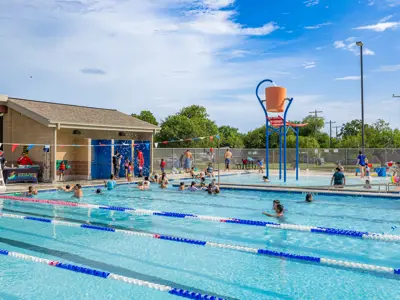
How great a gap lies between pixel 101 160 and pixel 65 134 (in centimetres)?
227

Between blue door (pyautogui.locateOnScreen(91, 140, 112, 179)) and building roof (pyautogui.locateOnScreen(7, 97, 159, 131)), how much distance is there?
918 mm

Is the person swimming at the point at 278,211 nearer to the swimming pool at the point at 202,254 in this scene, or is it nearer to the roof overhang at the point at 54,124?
the swimming pool at the point at 202,254

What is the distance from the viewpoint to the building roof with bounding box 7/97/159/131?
734 inches

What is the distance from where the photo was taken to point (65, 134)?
20422 millimetres

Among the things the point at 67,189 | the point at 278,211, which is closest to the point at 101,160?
the point at 67,189

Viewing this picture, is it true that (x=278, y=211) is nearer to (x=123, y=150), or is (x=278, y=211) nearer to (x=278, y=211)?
(x=278, y=211)

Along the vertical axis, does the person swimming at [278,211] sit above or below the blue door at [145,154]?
below

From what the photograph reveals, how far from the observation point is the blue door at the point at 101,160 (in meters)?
20.9

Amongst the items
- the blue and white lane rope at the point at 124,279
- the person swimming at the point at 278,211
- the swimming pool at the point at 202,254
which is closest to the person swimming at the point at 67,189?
the swimming pool at the point at 202,254

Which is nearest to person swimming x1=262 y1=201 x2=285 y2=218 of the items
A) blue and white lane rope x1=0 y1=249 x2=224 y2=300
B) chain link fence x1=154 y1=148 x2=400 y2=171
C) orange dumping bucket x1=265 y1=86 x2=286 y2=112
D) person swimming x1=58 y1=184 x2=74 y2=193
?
blue and white lane rope x1=0 y1=249 x2=224 y2=300

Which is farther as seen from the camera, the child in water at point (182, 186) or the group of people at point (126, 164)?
the group of people at point (126, 164)

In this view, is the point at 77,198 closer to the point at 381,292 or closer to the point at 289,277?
the point at 289,277

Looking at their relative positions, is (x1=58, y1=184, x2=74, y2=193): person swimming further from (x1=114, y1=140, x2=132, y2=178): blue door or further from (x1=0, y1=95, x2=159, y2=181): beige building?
(x1=114, y1=140, x2=132, y2=178): blue door

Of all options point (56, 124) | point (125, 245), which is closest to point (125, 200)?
point (56, 124)
